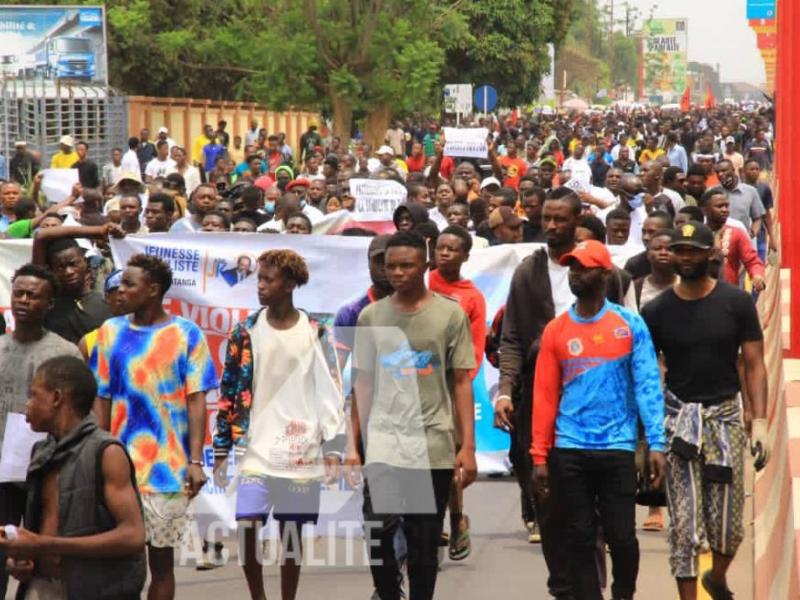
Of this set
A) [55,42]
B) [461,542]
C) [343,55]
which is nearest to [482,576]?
[461,542]

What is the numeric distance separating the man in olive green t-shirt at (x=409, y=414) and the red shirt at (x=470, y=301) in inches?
63.6

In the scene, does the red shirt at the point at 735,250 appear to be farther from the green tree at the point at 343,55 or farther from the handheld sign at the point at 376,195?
the green tree at the point at 343,55

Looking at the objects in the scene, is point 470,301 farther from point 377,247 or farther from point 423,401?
point 423,401

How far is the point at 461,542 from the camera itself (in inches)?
363

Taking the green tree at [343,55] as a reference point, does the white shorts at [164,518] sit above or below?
below

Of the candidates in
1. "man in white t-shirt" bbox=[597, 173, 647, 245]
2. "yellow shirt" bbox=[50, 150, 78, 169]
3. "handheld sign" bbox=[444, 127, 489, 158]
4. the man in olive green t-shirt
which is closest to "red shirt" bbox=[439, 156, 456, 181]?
"handheld sign" bbox=[444, 127, 489, 158]

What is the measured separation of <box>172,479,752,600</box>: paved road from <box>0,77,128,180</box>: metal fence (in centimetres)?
Answer: 2501

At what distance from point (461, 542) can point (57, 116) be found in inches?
1152

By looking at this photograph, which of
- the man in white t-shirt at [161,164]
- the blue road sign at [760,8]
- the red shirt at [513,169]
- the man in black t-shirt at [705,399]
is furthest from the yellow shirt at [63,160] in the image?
the blue road sign at [760,8]

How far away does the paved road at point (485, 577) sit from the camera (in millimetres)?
8625

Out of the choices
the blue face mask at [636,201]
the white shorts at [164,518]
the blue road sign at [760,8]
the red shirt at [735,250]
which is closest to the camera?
the white shorts at [164,518]

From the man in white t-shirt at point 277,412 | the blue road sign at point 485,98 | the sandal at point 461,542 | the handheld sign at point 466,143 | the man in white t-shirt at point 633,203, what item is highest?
the blue road sign at point 485,98

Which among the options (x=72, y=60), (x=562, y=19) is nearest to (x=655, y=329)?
(x=72, y=60)

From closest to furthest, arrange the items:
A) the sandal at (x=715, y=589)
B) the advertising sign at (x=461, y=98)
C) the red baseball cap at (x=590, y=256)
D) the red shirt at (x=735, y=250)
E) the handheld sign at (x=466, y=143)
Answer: the red baseball cap at (x=590, y=256), the sandal at (x=715, y=589), the red shirt at (x=735, y=250), the handheld sign at (x=466, y=143), the advertising sign at (x=461, y=98)
